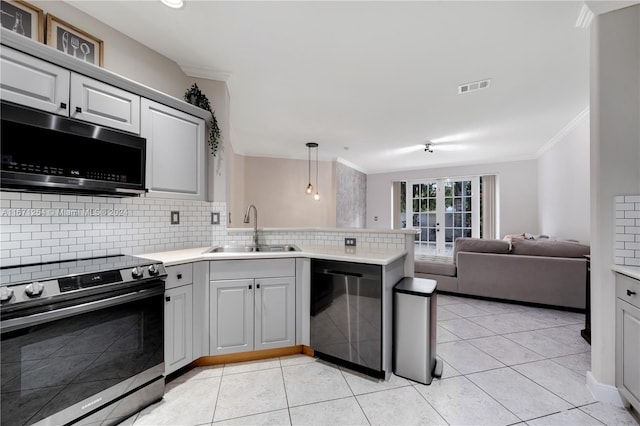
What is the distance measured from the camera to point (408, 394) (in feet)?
5.79

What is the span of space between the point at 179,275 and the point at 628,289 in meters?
2.83

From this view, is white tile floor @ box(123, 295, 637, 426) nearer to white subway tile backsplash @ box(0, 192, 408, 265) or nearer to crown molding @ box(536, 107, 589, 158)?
white subway tile backsplash @ box(0, 192, 408, 265)

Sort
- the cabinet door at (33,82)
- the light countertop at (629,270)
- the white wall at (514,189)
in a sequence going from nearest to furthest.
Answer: the cabinet door at (33,82) < the light countertop at (629,270) < the white wall at (514,189)

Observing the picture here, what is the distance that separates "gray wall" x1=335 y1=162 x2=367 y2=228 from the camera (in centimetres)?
661

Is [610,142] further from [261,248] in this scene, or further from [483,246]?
[261,248]

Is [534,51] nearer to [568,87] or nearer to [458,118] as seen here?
[568,87]

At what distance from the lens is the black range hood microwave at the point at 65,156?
1377mm

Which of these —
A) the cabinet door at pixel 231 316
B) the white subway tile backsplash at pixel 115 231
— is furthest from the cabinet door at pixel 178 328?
the white subway tile backsplash at pixel 115 231

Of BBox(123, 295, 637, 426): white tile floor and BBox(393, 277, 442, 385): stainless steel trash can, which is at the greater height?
BBox(393, 277, 442, 385): stainless steel trash can

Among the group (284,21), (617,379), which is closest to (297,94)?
(284,21)

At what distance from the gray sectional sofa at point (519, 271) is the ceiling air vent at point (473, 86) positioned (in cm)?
A: 206

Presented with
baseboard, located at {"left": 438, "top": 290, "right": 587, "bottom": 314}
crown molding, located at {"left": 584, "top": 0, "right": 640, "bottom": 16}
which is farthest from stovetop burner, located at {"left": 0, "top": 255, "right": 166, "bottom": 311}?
baseboard, located at {"left": 438, "top": 290, "right": 587, "bottom": 314}

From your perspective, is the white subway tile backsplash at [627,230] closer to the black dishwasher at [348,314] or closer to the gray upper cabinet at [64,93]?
the black dishwasher at [348,314]

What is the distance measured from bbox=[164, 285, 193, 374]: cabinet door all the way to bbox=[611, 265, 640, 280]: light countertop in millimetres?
2757
